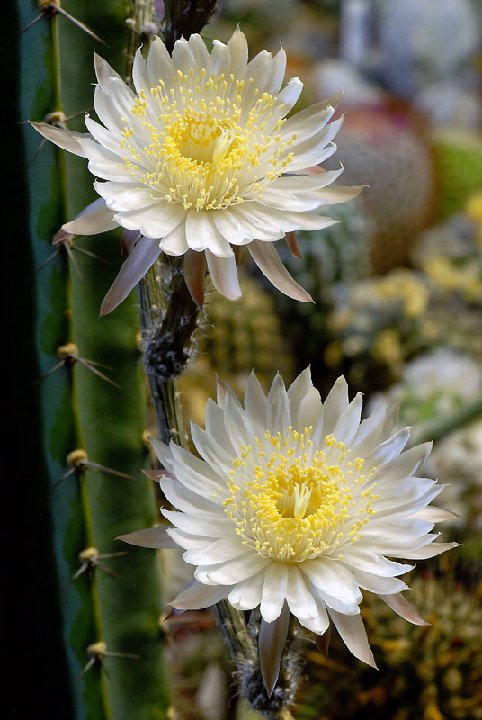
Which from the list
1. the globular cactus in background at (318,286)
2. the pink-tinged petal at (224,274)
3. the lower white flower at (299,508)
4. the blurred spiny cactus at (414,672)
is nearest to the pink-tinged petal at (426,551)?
the lower white flower at (299,508)

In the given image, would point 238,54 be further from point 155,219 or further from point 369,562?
point 369,562

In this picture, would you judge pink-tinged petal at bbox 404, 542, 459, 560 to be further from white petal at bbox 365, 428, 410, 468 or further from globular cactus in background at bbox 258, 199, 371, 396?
globular cactus in background at bbox 258, 199, 371, 396

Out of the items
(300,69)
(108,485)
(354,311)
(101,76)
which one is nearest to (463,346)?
(354,311)

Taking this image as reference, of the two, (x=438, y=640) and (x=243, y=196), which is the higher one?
(x=243, y=196)

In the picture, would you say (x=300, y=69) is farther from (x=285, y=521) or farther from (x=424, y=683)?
(x=285, y=521)

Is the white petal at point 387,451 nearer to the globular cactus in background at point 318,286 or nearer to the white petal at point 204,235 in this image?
the white petal at point 204,235

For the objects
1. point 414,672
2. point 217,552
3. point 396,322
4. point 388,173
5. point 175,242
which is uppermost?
point 388,173

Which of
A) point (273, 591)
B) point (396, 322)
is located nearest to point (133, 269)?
point (273, 591)
